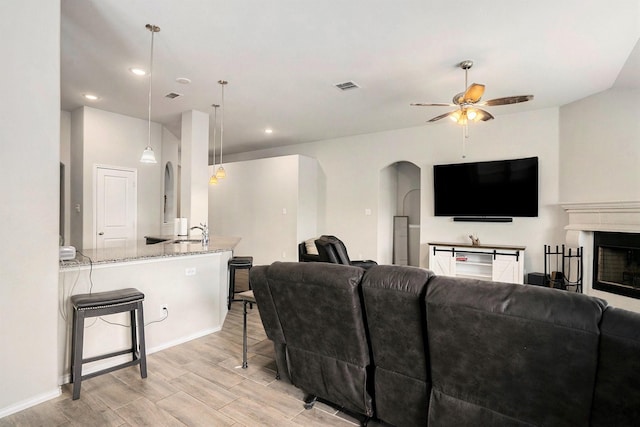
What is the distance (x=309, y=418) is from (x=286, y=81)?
3571mm

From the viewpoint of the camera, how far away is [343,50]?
3295mm

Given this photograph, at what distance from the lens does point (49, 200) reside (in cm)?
233

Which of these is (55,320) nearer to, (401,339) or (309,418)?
(309,418)

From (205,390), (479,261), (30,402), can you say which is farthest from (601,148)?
(30,402)

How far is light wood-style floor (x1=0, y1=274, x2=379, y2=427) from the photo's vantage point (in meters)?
2.11

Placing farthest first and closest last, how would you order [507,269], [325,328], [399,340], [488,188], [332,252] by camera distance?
[488,188] → [507,269] → [332,252] → [325,328] → [399,340]

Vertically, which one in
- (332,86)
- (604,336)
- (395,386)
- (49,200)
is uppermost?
(332,86)

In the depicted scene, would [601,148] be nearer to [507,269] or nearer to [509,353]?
[507,269]

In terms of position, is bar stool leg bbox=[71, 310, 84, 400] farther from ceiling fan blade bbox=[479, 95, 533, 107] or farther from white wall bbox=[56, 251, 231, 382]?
ceiling fan blade bbox=[479, 95, 533, 107]

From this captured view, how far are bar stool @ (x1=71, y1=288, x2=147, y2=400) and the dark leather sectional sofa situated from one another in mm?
1052

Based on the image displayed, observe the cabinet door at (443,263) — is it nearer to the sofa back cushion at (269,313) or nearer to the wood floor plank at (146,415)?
the sofa back cushion at (269,313)

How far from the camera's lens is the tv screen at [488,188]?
16.9 feet

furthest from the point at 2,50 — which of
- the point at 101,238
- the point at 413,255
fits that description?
the point at 413,255

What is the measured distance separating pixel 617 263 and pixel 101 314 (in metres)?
5.70
